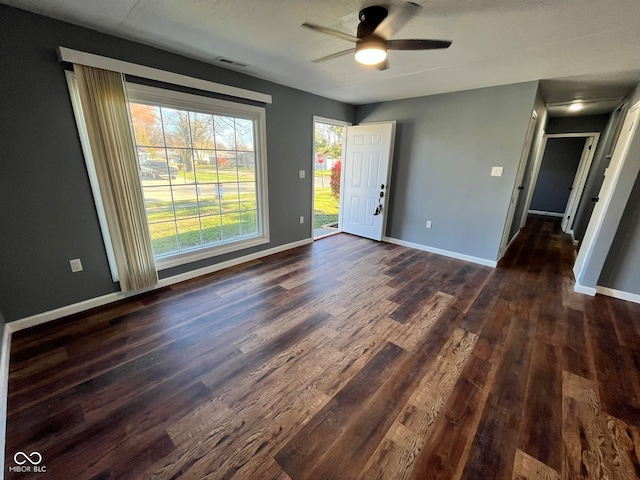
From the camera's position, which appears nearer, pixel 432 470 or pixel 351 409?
pixel 432 470

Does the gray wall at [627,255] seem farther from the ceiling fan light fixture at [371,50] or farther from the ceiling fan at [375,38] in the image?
the ceiling fan light fixture at [371,50]

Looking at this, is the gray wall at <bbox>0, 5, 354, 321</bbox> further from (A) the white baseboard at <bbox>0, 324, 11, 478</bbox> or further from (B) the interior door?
(B) the interior door

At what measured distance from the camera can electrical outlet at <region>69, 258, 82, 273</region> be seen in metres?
2.27

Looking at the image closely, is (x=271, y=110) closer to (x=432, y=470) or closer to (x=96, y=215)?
(x=96, y=215)

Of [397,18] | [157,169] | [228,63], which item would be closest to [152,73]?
[228,63]

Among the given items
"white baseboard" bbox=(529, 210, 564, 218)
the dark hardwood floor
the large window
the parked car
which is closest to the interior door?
the large window

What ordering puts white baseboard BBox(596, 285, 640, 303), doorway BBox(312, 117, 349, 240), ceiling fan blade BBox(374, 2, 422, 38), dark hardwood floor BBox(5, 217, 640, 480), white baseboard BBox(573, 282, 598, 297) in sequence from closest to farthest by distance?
dark hardwood floor BBox(5, 217, 640, 480)
ceiling fan blade BBox(374, 2, 422, 38)
white baseboard BBox(596, 285, 640, 303)
white baseboard BBox(573, 282, 598, 297)
doorway BBox(312, 117, 349, 240)

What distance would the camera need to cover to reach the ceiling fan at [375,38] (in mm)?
1620

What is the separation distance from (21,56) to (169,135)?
1.05 metres

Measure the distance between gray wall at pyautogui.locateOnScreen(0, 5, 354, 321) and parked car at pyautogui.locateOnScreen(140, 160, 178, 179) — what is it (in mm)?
496

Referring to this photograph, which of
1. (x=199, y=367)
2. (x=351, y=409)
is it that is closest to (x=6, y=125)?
(x=199, y=367)

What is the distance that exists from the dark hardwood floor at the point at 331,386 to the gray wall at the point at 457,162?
1.25 m

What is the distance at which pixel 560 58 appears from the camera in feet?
7.63

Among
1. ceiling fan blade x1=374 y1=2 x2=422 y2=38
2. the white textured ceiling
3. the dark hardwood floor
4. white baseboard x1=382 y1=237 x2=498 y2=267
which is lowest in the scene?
the dark hardwood floor
